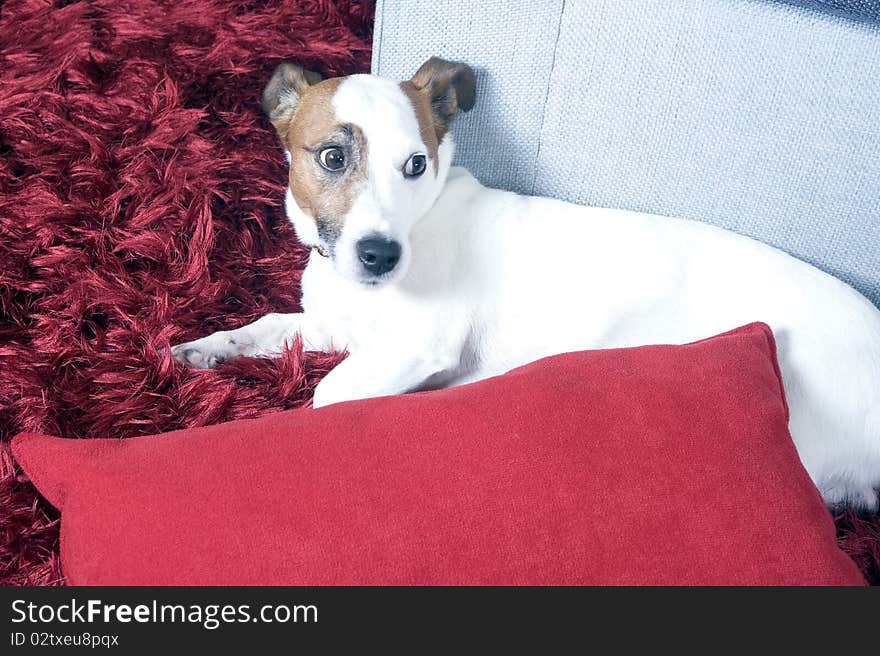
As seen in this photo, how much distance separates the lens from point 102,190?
5.26ft

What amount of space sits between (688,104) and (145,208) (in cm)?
115

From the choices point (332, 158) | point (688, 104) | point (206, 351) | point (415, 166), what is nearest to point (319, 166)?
point (332, 158)

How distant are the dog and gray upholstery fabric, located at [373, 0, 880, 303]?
8 cm

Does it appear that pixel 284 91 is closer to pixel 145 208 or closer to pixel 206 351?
pixel 145 208

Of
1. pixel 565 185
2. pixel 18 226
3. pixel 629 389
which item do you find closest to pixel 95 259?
pixel 18 226

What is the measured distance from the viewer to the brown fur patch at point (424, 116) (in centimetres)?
155

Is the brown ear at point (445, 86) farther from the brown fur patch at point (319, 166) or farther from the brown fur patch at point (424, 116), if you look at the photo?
the brown fur patch at point (319, 166)

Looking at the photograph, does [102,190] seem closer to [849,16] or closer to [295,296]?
[295,296]

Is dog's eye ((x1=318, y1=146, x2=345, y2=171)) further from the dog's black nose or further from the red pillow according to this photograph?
the red pillow

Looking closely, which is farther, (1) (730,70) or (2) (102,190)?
(2) (102,190)

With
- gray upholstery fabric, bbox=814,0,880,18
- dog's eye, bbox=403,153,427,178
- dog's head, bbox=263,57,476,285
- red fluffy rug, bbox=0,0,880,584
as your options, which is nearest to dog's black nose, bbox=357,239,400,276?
dog's head, bbox=263,57,476,285

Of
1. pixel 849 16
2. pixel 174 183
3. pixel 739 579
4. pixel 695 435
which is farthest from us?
pixel 174 183

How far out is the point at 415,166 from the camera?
4.95 feet

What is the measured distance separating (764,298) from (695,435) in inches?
24.4
